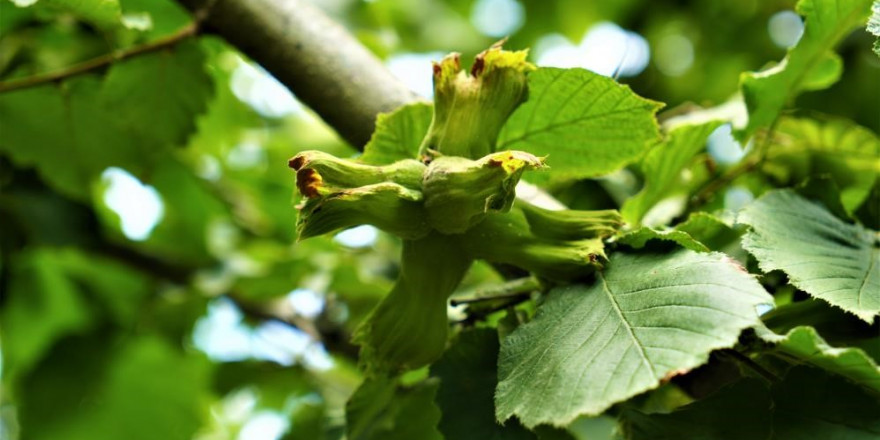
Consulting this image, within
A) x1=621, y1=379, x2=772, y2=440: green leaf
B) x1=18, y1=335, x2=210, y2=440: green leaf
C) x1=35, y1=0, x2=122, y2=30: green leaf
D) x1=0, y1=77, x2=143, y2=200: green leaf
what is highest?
x1=621, y1=379, x2=772, y2=440: green leaf

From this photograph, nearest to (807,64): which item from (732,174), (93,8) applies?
(732,174)

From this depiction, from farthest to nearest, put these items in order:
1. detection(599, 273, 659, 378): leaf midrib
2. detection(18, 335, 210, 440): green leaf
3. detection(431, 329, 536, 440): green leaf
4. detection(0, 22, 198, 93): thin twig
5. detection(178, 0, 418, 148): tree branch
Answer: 1. detection(18, 335, 210, 440): green leaf
2. detection(0, 22, 198, 93): thin twig
3. detection(178, 0, 418, 148): tree branch
4. detection(431, 329, 536, 440): green leaf
5. detection(599, 273, 659, 378): leaf midrib

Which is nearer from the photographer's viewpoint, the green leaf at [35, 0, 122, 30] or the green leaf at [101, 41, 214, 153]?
the green leaf at [35, 0, 122, 30]

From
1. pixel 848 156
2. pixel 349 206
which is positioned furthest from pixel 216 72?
pixel 848 156

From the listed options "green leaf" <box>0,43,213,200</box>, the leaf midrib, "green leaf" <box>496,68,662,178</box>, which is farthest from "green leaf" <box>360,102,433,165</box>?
"green leaf" <box>0,43,213,200</box>

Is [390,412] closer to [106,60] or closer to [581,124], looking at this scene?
[581,124]

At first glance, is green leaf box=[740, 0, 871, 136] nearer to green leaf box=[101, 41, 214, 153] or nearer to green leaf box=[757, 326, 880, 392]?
green leaf box=[757, 326, 880, 392]
